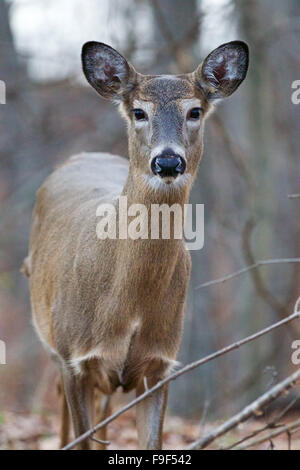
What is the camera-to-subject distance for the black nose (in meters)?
4.75

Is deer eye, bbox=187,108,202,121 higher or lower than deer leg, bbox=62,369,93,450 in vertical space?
higher

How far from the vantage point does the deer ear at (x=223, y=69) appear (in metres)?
5.64

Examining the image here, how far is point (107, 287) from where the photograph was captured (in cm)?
550

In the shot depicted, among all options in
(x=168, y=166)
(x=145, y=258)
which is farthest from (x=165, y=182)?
(x=145, y=258)

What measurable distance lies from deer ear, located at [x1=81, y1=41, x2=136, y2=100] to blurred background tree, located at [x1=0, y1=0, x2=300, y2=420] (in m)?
3.27

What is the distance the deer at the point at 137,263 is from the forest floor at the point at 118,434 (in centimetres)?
112

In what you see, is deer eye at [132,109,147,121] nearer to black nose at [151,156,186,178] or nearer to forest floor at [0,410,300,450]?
black nose at [151,156,186,178]

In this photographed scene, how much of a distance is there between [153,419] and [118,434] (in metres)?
2.47

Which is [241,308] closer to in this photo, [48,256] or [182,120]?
[48,256]

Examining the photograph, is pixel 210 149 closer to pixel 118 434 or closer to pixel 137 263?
pixel 118 434

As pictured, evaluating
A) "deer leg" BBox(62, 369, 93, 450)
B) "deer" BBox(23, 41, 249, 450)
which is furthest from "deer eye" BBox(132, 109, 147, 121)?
"deer leg" BBox(62, 369, 93, 450)

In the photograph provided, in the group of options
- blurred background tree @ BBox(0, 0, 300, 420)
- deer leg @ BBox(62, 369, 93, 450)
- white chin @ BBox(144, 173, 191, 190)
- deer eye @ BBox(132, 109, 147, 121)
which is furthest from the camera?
blurred background tree @ BBox(0, 0, 300, 420)

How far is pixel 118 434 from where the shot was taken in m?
8.28

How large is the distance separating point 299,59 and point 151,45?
2.07 m
